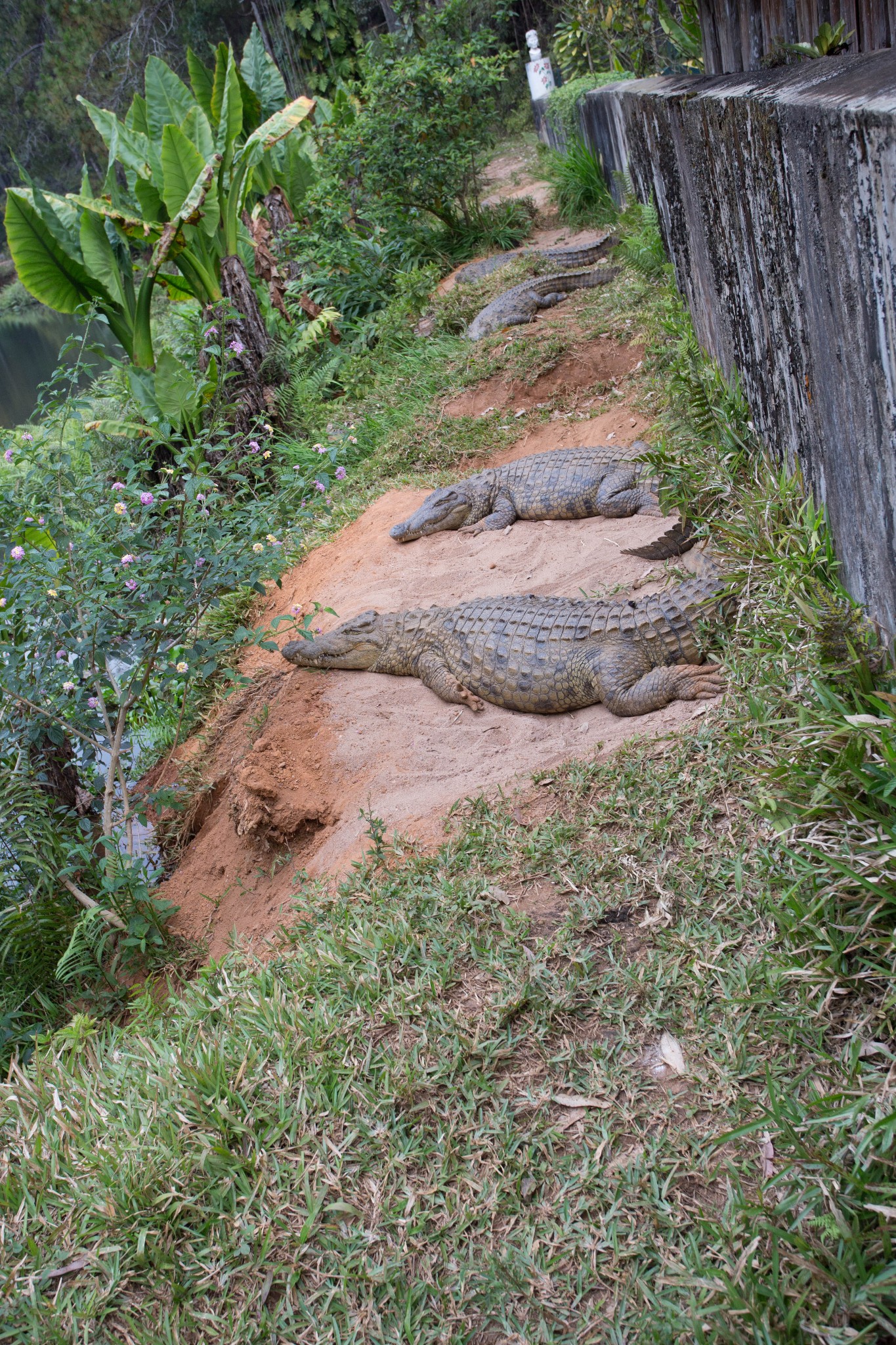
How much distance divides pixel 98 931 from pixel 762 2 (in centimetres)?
474

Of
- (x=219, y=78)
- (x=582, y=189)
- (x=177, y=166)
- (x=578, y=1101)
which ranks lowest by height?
(x=578, y=1101)

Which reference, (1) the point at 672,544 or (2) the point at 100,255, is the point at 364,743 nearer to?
(1) the point at 672,544

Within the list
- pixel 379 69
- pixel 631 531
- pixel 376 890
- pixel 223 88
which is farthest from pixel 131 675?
pixel 379 69

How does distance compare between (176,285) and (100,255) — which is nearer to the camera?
(100,255)

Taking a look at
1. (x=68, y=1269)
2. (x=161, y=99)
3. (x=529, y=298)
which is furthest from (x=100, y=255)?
(x=68, y=1269)

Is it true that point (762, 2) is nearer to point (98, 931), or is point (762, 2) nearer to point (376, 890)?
point (376, 890)

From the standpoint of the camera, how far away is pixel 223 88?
9.42m

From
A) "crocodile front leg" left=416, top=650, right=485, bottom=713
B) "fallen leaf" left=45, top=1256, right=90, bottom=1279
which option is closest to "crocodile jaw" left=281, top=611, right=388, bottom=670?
"crocodile front leg" left=416, top=650, right=485, bottom=713

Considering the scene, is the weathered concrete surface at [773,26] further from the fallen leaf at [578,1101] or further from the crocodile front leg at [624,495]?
the fallen leaf at [578,1101]

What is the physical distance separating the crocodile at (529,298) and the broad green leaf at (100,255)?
3292 millimetres

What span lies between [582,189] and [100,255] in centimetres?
605

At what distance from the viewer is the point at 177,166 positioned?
26.2 ft

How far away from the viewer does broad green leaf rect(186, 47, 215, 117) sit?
10.6 m

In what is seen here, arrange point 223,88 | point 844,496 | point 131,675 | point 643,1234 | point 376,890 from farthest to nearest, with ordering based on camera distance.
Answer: point 223,88 → point 131,675 → point 376,890 → point 844,496 → point 643,1234
